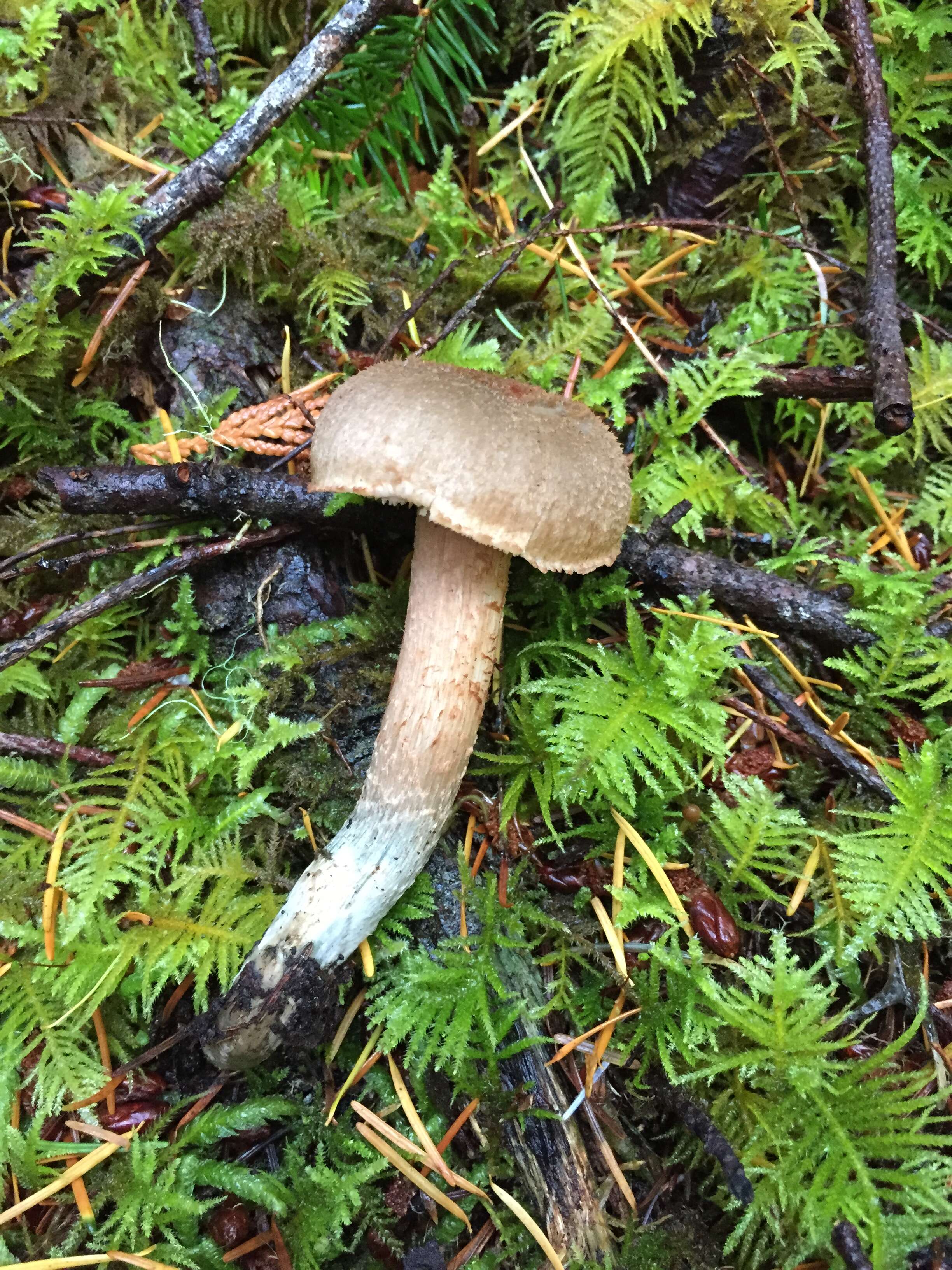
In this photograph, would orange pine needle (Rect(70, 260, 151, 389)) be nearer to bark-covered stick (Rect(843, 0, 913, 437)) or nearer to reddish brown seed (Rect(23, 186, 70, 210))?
reddish brown seed (Rect(23, 186, 70, 210))

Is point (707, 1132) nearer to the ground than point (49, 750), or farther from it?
nearer to the ground

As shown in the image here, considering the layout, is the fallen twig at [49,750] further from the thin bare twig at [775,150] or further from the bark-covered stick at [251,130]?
the thin bare twig at [775,150]

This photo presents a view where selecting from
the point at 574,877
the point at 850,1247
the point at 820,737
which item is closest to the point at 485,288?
the point at 820,737

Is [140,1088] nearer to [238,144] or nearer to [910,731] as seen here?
[910,731]

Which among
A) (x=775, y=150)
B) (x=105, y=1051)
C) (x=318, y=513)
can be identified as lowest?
(x=105, y=1051)

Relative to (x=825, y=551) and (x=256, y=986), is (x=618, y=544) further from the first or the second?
(x=256, y=986)

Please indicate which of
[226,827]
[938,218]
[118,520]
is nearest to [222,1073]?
[226,827]
